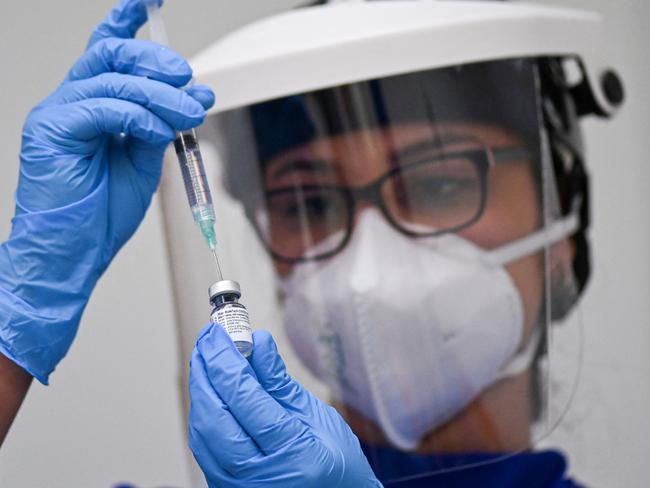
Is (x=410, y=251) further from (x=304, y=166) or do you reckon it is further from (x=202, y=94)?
(x=202, y=94)

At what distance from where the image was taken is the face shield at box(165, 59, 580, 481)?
127 cm

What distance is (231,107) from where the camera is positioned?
124 centimetres

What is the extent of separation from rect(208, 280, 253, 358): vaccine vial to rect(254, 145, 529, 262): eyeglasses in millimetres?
456

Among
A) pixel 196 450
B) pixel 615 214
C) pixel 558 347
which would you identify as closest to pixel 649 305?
pixel 615 214

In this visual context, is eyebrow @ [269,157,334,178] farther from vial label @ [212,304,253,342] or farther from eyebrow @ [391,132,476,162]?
vial label @ [212,304,253,342]

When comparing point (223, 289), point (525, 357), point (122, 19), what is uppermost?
point (122, 19)

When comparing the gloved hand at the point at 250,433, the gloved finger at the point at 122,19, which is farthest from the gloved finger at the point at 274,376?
the gloved finger at the point at 122,19

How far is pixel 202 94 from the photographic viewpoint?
1.06m

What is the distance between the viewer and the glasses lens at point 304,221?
1.30m

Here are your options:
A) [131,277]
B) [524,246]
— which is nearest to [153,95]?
[524,246]

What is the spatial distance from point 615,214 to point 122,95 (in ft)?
4.21

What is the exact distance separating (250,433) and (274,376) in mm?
76

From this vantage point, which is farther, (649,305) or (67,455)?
(67,455)

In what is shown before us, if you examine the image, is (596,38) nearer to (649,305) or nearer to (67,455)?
(649,305)
